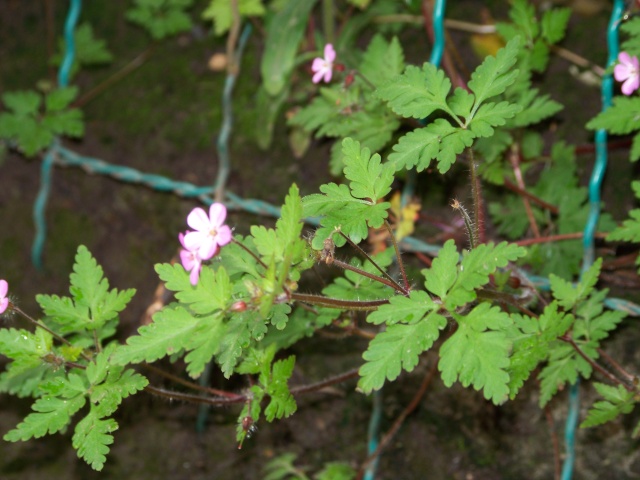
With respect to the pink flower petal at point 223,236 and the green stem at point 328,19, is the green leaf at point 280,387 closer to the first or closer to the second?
the pink flower petal at point 223,236

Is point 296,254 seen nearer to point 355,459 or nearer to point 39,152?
point 355,459

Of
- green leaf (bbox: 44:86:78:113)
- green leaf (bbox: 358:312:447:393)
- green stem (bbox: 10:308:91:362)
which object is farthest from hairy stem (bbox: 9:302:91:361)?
green leaf (bbox: 44:86:78:113)

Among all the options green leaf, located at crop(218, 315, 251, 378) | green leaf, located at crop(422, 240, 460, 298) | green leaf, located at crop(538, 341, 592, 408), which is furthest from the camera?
green leaf, located at crop(538, 341, 592, 408)

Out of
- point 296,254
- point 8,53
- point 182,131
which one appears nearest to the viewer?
point 296,254

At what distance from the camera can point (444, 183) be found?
2.79 m

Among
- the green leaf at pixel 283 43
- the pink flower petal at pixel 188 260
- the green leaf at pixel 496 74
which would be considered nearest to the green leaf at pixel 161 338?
the pink flower petal at pixel 188 260

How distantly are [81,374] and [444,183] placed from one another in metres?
1.58

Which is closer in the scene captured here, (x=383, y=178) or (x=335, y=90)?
(x=383, y=178)

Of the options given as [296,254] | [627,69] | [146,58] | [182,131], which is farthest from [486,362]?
[146,58]

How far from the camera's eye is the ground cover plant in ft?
5.11

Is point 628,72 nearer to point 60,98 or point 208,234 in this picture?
point 208,234

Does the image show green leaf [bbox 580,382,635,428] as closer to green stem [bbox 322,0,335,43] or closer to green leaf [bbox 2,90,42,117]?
green stem [bbox 322,0,335,43]

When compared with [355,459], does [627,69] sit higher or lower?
higher

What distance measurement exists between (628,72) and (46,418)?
1.94 m
